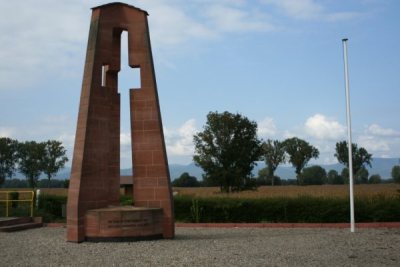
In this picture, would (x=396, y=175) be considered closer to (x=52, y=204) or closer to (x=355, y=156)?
(x=355, y=156)

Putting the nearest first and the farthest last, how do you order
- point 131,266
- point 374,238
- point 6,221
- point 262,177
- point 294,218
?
1. point 131,266
2. point 374,238
3. point 6,221
4. point 294,218
5. point 262,177

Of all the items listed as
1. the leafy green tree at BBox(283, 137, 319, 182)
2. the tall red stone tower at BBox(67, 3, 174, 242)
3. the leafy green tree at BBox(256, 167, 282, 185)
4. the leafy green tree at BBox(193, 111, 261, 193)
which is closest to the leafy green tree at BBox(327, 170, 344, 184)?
the leafy green tree at BBox(283, 137, 319, 182)

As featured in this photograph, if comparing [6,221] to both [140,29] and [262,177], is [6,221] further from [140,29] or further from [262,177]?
[262,177]

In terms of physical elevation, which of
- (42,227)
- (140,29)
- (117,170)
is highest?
(140,29)

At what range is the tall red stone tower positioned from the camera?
43.8 ft

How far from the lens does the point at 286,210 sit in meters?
19.6

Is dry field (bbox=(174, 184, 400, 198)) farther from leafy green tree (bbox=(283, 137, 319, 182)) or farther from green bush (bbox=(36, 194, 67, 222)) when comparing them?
leafy green tree (bbox=(283, 137, 319, 182))

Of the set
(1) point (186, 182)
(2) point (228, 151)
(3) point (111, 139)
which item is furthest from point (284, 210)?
(1) point (186, 182)

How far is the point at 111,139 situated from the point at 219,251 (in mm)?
5557

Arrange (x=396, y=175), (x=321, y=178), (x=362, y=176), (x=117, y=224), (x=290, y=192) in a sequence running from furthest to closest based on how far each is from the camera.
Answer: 1. (x=362, y=176)
2. (x=321, y=178)
3. (x=396, y=175)
4. (x=290, y=192)
5. (x=117, y=224)

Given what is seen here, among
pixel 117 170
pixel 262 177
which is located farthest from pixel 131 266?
pixel 262 177

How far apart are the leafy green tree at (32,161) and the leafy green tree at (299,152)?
44.5m

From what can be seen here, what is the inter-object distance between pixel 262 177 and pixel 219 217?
245ft

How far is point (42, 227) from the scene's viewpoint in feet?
62.8
